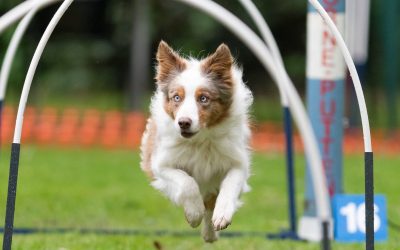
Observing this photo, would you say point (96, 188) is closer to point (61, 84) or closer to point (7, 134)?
point (7, 134)

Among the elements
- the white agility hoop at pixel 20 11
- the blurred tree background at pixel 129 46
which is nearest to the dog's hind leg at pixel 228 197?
the white agility hoop at pixel 20 11

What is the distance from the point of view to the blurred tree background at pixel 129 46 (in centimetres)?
2175

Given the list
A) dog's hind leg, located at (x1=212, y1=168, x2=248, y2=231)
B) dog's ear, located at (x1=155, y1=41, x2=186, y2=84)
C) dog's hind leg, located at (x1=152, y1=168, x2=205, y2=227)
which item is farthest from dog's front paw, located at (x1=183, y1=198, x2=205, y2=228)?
dog's ear, located at (x1=155, y1=41, x2=186, y2=84)

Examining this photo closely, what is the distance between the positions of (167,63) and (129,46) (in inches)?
700

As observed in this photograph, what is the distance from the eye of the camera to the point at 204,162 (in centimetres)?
607

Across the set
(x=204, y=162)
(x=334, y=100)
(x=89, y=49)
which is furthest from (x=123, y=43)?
(x=204, y=162)

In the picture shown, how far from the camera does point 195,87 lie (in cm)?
553

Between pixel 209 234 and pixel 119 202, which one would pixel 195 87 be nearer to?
pixel 209 234

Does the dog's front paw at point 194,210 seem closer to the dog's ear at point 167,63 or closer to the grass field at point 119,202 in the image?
the dog's ear at point 167,63

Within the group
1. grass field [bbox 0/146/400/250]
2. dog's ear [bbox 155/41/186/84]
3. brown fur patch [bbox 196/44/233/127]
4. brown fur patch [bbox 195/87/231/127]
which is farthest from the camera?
grass field [bbox 0/146/400/250]

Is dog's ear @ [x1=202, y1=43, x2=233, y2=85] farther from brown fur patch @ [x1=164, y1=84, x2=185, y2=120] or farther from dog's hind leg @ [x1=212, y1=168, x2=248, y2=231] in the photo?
dog's hind leg @ [x1=212, y1=168, x2=248, y2=231]

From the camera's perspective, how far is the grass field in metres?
7.54

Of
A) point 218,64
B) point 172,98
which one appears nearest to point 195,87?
point 172,98

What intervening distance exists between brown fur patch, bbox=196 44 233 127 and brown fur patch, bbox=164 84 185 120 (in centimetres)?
16
